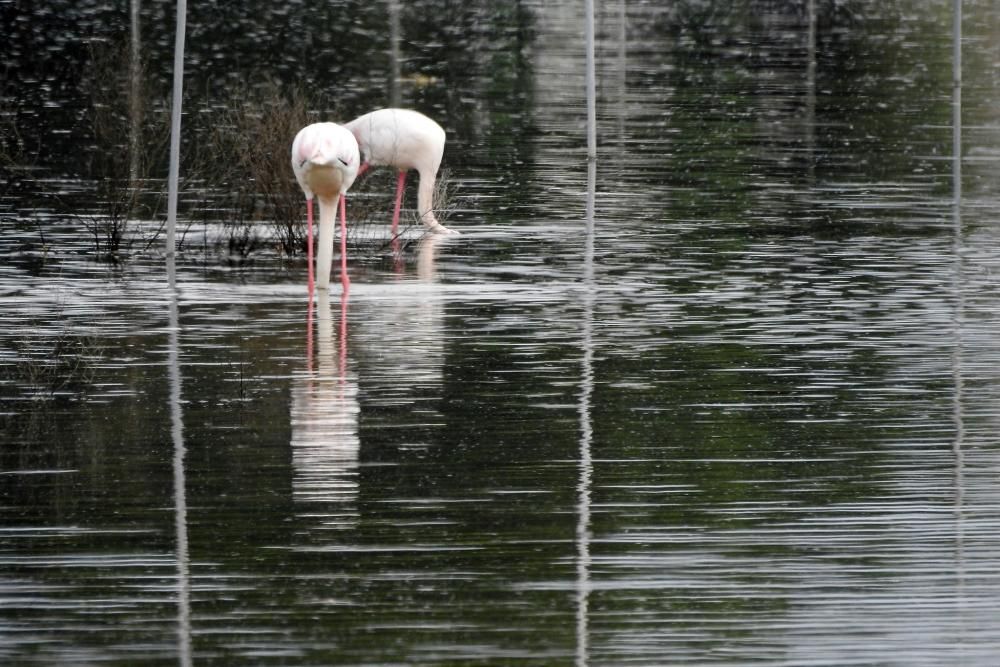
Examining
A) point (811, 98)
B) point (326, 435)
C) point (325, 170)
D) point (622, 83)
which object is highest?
point (622, 83)

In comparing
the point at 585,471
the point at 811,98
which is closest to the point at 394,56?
the point at 811,98

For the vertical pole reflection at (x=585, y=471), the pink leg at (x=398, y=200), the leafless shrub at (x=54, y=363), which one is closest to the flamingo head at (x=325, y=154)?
the vertical pole reflection at (x=585, y=471)

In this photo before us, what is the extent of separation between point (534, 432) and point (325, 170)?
15.7 feet

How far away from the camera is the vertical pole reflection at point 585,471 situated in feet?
24.7

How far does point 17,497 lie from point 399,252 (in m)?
8.65

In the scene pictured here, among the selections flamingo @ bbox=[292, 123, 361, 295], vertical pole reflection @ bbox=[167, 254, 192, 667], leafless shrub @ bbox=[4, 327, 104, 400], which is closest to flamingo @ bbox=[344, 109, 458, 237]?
flamingo @ bbox=[292, 123, 361, 295]

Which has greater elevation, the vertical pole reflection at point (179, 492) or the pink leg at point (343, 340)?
the pink leg at point (343, 340)

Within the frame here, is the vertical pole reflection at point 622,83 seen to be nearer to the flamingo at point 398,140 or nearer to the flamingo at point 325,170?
the flamingo at point 398,140

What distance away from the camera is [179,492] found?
9414 mm

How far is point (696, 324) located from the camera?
1394cm

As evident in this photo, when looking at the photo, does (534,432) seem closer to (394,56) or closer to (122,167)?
(122,167)

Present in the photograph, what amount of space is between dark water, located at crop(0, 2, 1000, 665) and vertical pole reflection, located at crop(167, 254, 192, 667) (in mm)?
23

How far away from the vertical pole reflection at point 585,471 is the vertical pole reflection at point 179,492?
1358 millimetres

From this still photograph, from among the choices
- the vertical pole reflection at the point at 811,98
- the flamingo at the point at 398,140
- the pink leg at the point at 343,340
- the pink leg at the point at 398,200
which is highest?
the vertical pole reflection at the point at 811,98
